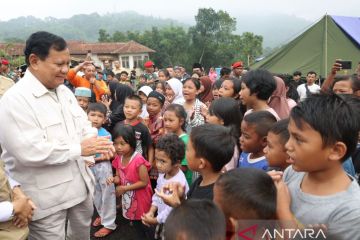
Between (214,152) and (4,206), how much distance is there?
1.42 m

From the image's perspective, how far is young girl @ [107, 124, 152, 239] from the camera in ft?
10.7

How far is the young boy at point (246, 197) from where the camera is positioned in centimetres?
141

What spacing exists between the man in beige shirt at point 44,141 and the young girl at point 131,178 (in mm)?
759

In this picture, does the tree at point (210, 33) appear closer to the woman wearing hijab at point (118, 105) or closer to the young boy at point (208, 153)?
the woman wearing hijab at point (118, 105)

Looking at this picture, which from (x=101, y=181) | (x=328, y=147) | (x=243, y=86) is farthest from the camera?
(x=101, y=181)

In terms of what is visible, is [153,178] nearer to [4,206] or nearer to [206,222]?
[4,206]

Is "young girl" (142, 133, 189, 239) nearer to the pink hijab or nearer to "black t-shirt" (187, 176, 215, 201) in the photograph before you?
"black t-shirt" (187, 176, 215, 201)

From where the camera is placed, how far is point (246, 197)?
141 centimetres

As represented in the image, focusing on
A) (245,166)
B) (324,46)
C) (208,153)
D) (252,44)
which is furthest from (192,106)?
(252,44)

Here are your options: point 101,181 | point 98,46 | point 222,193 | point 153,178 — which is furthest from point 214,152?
point 98,46

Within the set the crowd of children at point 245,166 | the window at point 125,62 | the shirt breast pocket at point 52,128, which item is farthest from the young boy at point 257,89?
the window at point 125,62

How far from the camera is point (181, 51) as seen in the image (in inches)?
1890

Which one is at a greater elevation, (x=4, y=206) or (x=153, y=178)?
(x=4, y=206)

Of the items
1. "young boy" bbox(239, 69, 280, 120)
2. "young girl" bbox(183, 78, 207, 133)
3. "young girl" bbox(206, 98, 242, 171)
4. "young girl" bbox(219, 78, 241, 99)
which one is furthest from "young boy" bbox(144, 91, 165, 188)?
"young boy" bbox(239, 69, 280, 120)
